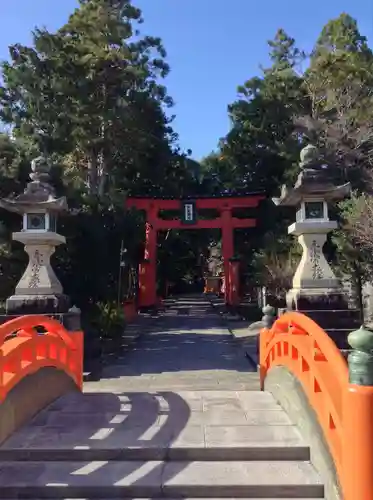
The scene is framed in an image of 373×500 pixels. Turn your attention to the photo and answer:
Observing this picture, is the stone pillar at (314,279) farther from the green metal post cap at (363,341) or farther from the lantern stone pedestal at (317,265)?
the green metal post cap at (363,341)

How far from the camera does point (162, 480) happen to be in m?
4.07

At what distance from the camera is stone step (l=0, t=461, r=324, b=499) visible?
13.0ft

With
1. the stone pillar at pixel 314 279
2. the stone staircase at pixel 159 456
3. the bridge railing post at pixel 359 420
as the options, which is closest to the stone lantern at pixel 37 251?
the stone staircase at pixel 159 456

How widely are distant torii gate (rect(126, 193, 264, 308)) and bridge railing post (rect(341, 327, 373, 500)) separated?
76.9 feet

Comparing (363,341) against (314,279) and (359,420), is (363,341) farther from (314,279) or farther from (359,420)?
(314,279)

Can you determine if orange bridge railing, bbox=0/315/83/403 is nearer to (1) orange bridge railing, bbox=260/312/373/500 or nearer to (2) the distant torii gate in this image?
(1) orange bridge railing, bbox=260/312/373/500

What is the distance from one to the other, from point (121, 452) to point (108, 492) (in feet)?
1.84

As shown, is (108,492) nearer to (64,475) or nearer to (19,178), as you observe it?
(64,475)

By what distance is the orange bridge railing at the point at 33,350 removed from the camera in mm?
5219

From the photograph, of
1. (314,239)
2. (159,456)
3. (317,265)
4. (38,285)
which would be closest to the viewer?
(159,456)

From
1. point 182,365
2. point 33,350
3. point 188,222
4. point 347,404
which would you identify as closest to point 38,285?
point 33,350

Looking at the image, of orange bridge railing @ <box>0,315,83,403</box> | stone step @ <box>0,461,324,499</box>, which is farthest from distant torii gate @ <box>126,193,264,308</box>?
stone step @ <box>0,461,324,499</box>

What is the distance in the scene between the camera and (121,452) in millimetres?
4520

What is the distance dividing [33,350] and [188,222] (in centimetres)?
2085
